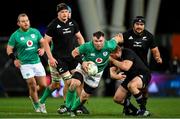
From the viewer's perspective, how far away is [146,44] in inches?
670

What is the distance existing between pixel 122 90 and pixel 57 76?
6.18ft

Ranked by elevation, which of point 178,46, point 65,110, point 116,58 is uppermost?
point 116,58

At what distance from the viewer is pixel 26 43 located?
58.4 ft

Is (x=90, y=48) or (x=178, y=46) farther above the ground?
(x=90, y=48)

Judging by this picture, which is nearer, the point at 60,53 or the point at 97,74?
the point at 97,74

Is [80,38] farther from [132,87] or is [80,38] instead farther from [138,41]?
[132,87]

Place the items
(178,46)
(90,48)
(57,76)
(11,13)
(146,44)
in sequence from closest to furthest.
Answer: (90,48) < (146,44) < (57,76) < (178,46) < (11,13)

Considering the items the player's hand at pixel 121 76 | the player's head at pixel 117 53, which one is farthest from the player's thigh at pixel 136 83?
the player's head at pixel 117 53

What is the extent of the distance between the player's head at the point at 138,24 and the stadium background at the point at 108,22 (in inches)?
505

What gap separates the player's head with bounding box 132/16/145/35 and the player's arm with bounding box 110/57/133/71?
903mm

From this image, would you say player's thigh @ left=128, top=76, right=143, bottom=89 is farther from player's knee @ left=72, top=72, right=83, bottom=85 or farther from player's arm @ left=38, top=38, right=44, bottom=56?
player's arm @ left=38, top=38, right=44, bottom=56

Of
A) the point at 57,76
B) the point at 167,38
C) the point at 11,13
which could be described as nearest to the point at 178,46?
the point at 167,38

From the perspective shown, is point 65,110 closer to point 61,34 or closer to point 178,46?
point 61,34

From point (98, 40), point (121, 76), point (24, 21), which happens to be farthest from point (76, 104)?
point (24, 21)
